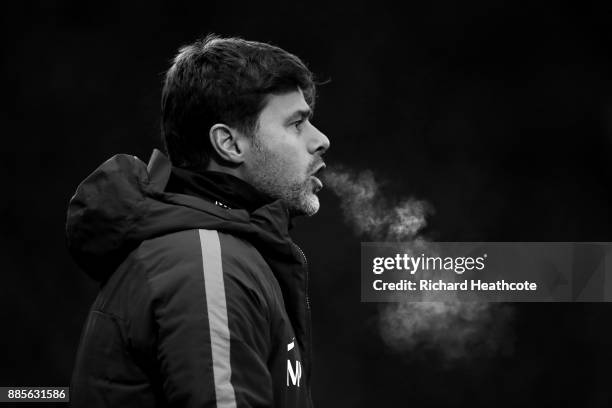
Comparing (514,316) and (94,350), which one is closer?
(94,350)

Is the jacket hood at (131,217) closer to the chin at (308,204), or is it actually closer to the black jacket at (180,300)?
the black jacket at (180,300)

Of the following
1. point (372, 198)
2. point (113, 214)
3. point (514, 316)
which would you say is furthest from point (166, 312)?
point (514, 316)

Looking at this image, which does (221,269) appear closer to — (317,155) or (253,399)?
(253,399)

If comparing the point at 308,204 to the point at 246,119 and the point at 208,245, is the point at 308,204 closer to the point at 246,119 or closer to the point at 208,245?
the point at 246,119

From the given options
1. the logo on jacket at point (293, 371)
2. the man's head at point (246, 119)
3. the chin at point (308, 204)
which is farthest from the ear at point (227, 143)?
the logo on jacket at point (293, 371)

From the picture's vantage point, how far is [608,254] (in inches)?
123

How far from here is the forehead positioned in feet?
2.97

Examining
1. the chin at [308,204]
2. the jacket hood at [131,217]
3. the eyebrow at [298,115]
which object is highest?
the eyebrow at [298,115]

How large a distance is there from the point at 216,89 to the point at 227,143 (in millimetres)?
69

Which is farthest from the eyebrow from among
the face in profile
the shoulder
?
the shoulder

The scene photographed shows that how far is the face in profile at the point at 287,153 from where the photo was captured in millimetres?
896

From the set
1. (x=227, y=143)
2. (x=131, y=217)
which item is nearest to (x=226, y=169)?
(x=227, y=143)

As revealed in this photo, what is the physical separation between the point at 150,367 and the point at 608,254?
2859 mm

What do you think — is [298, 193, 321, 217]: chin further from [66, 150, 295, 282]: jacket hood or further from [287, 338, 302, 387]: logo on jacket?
[287, 338, 302, 387]: logo on jacket
